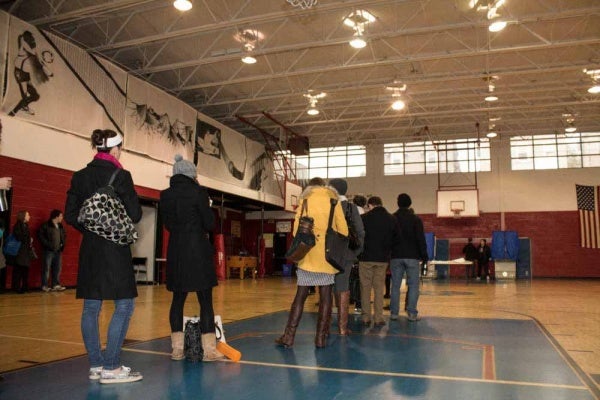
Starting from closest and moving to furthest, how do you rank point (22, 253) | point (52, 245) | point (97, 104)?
1. point (22, 253)
2. point (52, 245)
3. point (97, 104)

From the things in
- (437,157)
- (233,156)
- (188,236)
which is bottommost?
(188,236)

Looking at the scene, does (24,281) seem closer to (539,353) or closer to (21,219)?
(21,219)

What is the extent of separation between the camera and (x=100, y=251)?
9.61ft

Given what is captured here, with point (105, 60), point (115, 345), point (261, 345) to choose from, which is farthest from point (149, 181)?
point (115, 345)

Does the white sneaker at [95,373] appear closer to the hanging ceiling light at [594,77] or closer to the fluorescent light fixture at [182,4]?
the fluorescent light fixture at [182,4]

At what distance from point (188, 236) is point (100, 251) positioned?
681 millimetres

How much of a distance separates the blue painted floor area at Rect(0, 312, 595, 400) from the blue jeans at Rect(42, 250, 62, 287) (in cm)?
718

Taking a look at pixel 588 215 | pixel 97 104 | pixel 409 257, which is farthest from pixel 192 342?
pixel 588 215

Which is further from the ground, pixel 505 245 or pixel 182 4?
pixel 182 4

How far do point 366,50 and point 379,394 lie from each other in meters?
12.3

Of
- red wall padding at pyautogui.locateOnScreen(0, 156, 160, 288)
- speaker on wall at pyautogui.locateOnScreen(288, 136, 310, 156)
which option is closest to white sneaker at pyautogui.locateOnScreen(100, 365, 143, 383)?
red wall padding at pyautogui.locateOnScreen(0, 156, 160, 288)

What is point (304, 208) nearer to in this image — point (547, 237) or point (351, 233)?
point (351, 233)

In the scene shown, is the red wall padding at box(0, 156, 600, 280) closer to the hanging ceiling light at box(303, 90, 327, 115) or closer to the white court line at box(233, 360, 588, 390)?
the hanging ceiling light at box(303, 90, 327, 115)

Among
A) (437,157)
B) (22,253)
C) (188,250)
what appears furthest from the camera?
(437,157)
